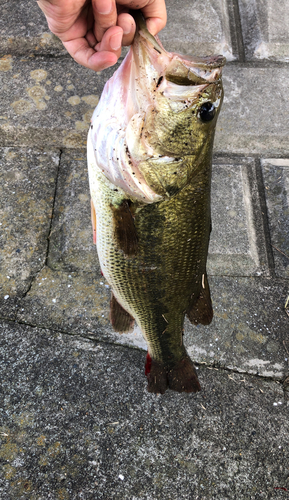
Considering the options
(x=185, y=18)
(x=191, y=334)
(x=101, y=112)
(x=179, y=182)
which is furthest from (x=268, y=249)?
(x=185, y=18)

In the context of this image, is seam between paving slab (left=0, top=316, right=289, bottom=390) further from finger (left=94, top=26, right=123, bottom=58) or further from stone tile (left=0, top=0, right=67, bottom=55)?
stone tile (left=0, top=0, right=67, bottom=55)

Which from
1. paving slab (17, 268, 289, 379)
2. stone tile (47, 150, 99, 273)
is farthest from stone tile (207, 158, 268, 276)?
stone tile (47, 150, 99, 273)

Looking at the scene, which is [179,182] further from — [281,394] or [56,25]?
[281,394]

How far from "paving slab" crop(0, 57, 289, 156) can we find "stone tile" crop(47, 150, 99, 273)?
33 cm

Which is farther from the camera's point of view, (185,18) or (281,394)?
(185,18)

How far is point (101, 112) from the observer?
1495 millimetres

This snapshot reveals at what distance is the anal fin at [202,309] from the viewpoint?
1.86m

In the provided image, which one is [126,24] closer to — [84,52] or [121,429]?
[84,52]

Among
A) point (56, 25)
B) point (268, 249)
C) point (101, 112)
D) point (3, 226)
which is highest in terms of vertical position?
point (56, 25)

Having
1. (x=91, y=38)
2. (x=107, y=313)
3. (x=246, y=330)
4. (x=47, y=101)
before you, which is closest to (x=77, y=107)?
(x=47, y=101)

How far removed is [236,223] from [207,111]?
4.75 ft

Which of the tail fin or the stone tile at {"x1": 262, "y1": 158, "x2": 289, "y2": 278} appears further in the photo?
the stone tile at {"x1": 262, "y1": 158, "x2": 289, "y2": 278}

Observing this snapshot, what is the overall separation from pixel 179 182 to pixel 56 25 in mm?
1019

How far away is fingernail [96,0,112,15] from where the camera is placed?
1.43m
